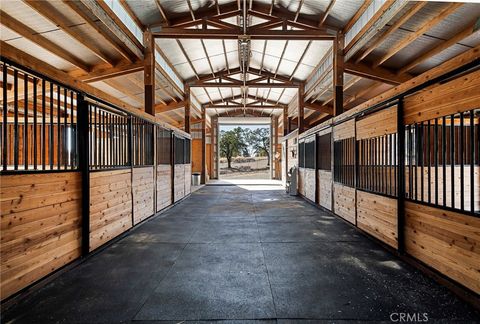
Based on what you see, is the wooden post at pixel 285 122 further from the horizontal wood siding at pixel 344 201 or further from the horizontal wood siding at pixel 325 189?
the horizontal wood siding at pixel 344 201

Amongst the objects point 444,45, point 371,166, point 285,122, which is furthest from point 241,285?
point 285,122

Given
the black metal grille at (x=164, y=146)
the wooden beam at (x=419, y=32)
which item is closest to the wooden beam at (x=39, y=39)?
the black metal grille at (x=164, y=146)

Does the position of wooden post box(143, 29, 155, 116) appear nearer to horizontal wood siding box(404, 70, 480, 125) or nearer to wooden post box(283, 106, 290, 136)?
horizontal wood siding box(404, 70, 480, 125)

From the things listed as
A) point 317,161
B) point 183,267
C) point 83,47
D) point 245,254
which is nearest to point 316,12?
point 317,161

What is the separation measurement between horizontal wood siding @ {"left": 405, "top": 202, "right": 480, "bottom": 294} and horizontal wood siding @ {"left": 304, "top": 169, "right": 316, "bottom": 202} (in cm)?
408

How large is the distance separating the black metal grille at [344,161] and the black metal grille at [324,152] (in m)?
0.46

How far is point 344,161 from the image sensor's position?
516 centimetres

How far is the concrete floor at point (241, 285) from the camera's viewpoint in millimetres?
2016

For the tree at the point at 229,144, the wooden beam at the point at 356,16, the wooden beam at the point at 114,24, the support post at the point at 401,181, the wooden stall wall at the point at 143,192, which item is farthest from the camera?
the tree at the point at 229,144

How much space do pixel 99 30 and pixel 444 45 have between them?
255 inches

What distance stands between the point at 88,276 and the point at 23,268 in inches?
22.7

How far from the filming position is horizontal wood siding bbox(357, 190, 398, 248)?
3.35 meters

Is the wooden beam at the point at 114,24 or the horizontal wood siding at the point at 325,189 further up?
→ the wooden beam at the point at 114,24

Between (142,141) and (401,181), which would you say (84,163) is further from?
(401,181)
